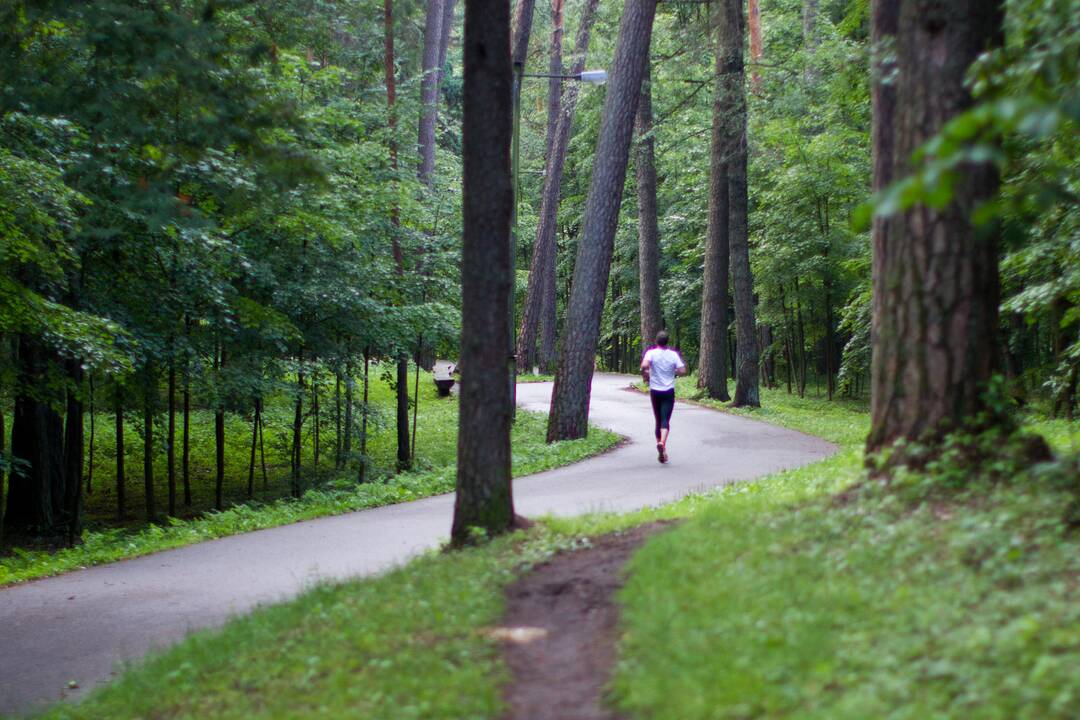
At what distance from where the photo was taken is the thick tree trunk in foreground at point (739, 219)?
76.5 feet

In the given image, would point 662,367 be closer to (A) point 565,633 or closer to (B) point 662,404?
(B) point 662,404

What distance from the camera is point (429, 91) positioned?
25766 mm

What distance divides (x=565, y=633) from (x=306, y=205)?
12.1 meters

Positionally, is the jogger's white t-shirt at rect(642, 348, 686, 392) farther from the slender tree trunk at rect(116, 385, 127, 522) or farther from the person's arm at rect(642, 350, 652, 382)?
the slender tree trunk at rect(116, 385, 127, 522)

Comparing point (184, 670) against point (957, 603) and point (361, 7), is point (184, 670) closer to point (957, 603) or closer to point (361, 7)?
point (957, 603)

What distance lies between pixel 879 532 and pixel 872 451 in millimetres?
1198

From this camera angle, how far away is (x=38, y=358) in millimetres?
14406

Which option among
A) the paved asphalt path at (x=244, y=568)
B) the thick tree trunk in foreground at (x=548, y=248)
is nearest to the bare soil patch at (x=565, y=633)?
the paved asphalt path at (x=244, y=568)

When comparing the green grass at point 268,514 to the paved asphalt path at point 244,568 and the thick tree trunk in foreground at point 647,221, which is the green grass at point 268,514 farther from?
the thick tree trunk in foreground at point 647,221

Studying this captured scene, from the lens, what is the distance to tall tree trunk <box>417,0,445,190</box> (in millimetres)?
24578

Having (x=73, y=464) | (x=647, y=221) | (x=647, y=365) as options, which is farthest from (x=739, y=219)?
(x=73, y=464)

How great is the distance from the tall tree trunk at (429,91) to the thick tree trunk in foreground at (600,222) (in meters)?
6.66

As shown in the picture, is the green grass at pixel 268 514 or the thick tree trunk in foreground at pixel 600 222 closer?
the green grass at pixel 268 514

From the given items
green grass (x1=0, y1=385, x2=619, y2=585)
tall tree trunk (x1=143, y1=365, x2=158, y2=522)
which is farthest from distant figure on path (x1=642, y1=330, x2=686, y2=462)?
tall tree trunk (x1=143, y1=365, x2=158, y2=522)
